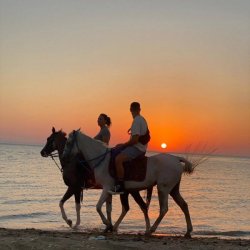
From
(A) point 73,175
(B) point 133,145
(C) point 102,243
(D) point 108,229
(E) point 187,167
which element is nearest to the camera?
(C) point 102,243

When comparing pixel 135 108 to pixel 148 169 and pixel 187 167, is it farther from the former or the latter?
pixel 187 167

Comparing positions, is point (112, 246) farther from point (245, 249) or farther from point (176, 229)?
point (176, 229)

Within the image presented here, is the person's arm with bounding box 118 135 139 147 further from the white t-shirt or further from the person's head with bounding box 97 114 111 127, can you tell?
the person's head with bounding box 97 114 111 127

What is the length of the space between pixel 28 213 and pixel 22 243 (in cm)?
1233

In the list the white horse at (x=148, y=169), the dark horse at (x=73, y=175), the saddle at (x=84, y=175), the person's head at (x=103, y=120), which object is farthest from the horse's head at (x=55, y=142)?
the white horse at (x=148, y=169)

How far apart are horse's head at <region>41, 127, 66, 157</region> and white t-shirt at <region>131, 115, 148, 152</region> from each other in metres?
2.70

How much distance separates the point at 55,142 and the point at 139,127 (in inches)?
A: 117

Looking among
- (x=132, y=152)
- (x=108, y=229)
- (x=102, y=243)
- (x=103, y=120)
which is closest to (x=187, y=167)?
(x=132, y=152)

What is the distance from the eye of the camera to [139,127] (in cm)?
1091

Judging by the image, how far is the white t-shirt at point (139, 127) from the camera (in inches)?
428

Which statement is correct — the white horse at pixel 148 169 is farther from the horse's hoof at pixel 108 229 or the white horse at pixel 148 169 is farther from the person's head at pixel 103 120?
the person's head at pixel 103 120

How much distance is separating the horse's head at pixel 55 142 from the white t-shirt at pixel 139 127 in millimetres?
2699

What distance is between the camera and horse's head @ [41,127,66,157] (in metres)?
12.9

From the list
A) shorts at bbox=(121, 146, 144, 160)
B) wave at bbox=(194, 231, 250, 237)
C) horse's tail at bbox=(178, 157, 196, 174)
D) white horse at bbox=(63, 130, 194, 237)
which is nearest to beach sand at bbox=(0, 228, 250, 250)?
white horse at bbox=(63, 130, 194, 237)
